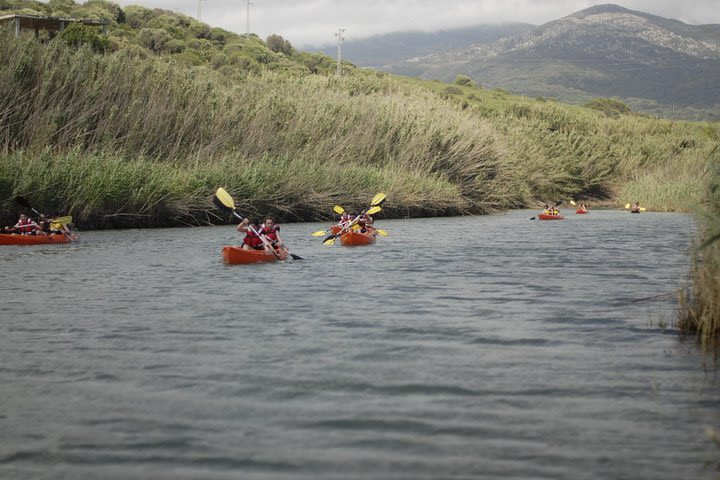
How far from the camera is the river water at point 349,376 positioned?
568 cm

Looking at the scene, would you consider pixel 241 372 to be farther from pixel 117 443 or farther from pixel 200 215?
pixel 200 215

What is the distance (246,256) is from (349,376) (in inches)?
362

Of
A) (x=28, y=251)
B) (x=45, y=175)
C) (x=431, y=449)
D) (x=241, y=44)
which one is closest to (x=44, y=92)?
(x=45, y=175)

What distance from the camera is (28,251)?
18719 millimetres

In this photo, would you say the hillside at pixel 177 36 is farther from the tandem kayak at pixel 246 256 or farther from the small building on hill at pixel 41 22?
the tandem kayak at pixel 246 256

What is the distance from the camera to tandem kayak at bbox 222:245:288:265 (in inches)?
649

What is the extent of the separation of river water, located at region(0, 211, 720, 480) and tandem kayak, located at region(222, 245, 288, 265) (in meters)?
1.07

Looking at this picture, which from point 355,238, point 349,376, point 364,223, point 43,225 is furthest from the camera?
point 364,223

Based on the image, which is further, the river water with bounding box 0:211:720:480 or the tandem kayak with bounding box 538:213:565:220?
the tandem kayak with bounding box 538:213:565:220

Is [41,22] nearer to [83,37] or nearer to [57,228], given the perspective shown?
[83,37]

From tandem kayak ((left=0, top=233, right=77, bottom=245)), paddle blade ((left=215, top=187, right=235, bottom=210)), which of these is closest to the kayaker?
tandem kayak ((left=0, top=233, right=77, bottom=245))

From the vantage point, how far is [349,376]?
7805mm

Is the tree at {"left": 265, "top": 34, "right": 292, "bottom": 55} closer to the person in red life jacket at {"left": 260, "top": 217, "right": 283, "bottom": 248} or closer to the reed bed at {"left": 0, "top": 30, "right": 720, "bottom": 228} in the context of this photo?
the reed bed at {"left": 0, "top": 30, "right": 720, "bottom": 228}

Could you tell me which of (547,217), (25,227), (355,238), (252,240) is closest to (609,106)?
(547,217)
